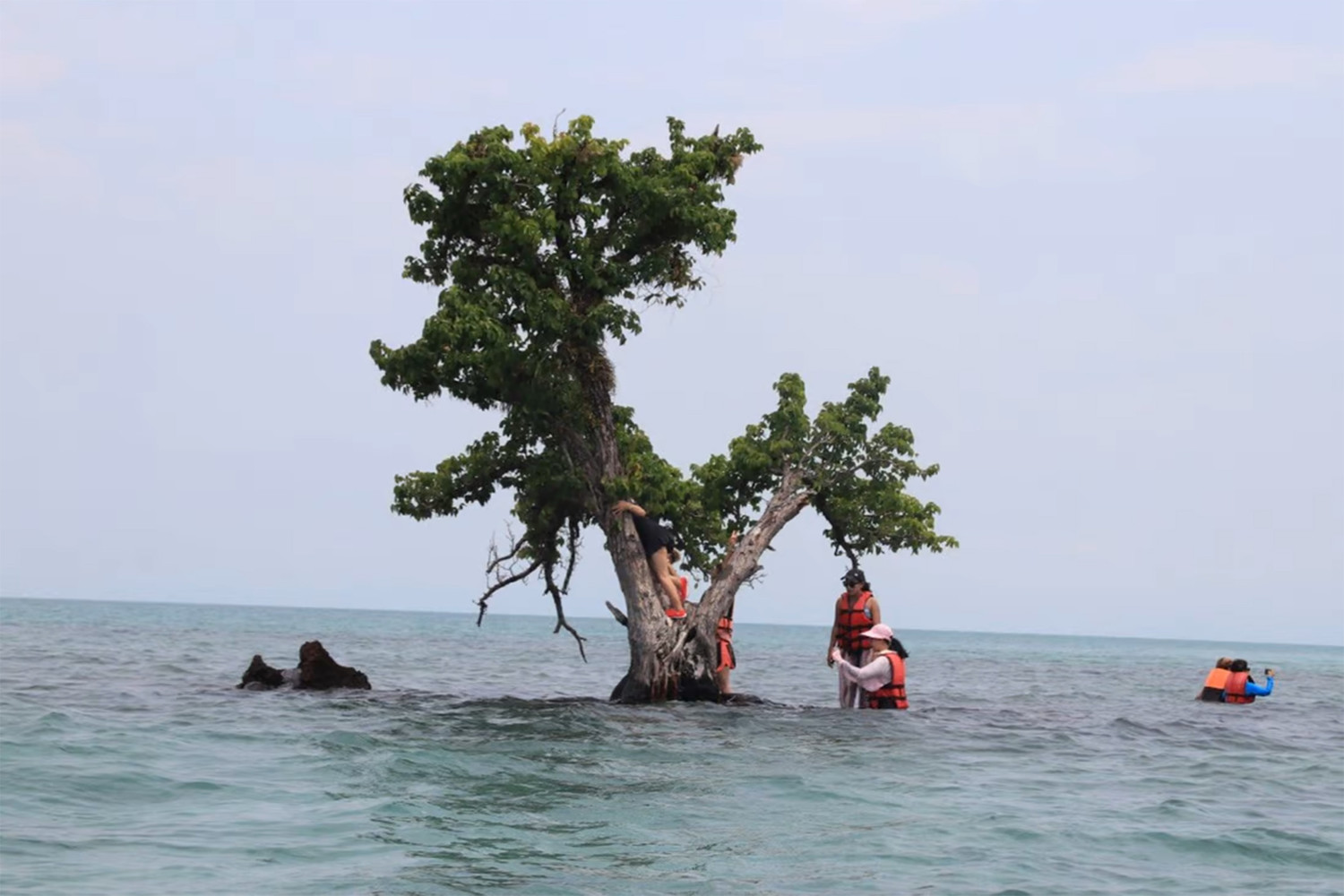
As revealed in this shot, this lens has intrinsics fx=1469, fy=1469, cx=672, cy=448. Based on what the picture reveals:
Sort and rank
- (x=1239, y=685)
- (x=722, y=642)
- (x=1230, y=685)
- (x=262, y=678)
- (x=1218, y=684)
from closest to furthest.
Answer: (x=722, y=642), (x=262, y=678), (x=1239, y=685), (x=1230, y=685), (x=1218, y=684)

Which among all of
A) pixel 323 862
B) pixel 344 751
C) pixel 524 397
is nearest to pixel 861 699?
pixel 524 397

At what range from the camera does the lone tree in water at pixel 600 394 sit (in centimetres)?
2722

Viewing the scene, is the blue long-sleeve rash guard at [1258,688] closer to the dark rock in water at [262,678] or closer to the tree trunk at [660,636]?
the tree trunk at [660,636]

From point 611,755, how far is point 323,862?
7.69 meters

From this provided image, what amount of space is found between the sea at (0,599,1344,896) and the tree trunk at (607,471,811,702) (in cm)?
114

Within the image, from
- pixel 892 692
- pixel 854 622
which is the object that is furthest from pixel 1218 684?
pixel 854 622

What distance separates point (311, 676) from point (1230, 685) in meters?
24.2

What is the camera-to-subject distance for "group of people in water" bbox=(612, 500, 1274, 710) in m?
27.8

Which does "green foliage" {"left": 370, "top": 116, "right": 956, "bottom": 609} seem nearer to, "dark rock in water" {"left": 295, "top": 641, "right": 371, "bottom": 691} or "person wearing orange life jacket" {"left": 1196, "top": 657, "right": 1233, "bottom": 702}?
"dark rock in water" {"left": 295, "top": 641, "right": 371, "bottom": 691}

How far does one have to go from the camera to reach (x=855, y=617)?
1094 inches

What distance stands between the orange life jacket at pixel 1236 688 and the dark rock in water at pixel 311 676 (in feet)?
75.3

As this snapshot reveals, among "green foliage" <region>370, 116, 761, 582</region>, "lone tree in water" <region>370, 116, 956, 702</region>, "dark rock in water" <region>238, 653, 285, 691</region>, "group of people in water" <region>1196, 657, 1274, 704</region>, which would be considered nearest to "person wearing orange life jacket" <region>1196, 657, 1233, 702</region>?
"group of people in water" <region>1196, 657, 1274, 704</region>

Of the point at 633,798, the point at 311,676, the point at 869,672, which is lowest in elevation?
the point at 633,798

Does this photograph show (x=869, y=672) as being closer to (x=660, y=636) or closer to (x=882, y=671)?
(x=882, y=671)
